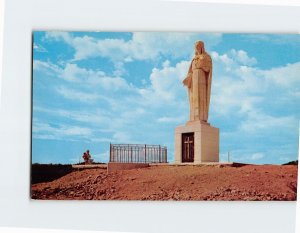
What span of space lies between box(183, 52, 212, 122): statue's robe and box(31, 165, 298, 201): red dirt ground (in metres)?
0.70

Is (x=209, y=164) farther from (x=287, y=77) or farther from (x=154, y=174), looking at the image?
(x=287, y=77)

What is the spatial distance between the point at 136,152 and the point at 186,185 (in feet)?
2.48

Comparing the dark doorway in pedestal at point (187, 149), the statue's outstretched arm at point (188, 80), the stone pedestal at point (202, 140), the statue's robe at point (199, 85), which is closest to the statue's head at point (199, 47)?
the statue's robe at point (199, 85)

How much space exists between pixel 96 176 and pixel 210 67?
79.3 inches

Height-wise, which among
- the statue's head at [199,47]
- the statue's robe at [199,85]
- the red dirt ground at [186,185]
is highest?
the statue's head at [199,47]

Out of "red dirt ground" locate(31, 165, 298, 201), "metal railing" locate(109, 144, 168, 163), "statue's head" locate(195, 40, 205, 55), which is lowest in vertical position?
"red dirt ground" locate(31, 165, 298, 201)

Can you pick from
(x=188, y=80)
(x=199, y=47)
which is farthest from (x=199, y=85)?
(x=199, y=47)

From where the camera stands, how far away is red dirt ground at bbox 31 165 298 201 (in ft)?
20.8

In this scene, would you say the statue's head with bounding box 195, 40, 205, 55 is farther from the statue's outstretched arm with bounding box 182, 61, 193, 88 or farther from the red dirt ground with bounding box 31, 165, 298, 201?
the red dirt ground with bounding box 31, 165, 298, 201

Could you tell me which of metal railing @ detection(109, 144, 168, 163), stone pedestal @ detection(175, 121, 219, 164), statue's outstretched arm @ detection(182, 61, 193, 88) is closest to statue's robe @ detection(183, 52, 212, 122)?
statue's outstretched arm @ detection(182, 61, 193, 88)

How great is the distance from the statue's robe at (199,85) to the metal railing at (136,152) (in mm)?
617

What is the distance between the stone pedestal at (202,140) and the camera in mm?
6398

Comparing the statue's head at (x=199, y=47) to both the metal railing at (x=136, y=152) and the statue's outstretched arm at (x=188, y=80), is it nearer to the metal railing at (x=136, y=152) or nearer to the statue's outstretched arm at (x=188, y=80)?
the statue's outstretched arm at (x=188, y=80)

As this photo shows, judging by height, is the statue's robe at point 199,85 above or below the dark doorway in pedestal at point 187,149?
above
